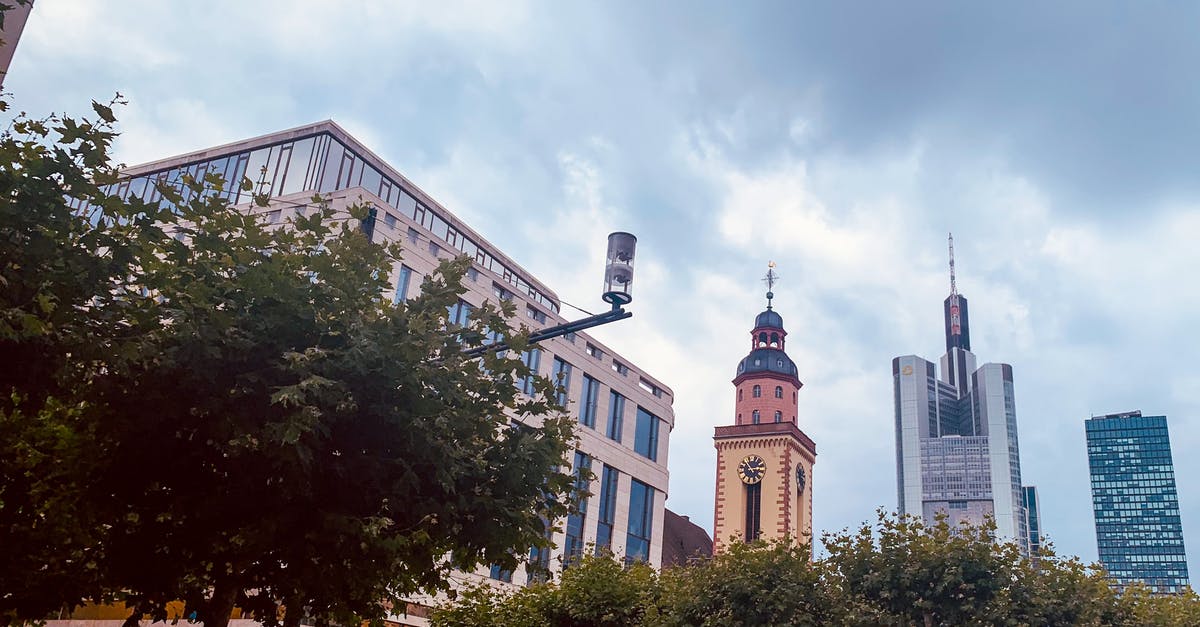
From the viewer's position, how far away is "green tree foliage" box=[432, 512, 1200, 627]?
2638 cm

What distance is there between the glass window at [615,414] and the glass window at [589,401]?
1351mm

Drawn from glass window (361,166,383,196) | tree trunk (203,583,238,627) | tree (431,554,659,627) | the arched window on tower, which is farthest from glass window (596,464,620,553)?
tree trunk (203,583,238,627)

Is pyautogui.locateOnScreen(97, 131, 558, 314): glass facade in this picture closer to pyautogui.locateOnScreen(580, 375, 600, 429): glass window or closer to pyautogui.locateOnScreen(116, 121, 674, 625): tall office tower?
pyautogui.locateOnScreen(116, 121, 674, 625): tall office tower

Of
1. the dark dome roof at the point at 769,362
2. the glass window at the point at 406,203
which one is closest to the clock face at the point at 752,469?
the dark dome roof at the point at 769,362

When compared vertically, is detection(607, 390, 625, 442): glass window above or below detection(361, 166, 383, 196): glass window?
below

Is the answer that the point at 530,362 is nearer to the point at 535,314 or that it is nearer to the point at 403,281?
the point at 535,314

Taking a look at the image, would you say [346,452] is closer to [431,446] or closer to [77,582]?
[431,446]

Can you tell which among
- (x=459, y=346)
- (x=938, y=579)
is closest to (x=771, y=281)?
(x=938, y=579)

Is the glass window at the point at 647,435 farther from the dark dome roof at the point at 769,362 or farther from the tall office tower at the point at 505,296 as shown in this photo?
the dark dome roof at the point at 769,362

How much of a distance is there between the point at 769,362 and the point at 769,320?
4811mm

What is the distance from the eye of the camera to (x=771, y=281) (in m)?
102

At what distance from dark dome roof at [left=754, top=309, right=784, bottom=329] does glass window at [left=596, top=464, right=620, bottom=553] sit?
4222cm

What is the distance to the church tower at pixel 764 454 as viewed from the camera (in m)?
82.1

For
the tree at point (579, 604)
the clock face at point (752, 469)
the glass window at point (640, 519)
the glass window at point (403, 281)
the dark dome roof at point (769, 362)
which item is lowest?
the tree at point (579, 604)
